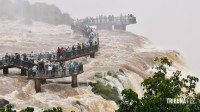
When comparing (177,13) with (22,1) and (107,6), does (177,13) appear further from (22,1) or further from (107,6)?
(22,1)

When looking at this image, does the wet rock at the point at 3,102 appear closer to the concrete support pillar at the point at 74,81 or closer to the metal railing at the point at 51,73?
the metal railing at the point at 51,73

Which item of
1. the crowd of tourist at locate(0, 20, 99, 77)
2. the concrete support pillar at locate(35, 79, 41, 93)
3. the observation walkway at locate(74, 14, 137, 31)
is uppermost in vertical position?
the observation walkway at locate(74, 14, 137, 31)

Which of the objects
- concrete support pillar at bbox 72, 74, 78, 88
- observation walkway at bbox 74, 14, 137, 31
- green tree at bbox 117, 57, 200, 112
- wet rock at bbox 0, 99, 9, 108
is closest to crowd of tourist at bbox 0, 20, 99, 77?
concrete support pillar at bbox 72, 74, 78, 88

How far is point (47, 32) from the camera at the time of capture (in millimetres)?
66688

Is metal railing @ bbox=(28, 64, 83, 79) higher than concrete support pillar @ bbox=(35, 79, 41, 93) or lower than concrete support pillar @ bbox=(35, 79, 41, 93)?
higher

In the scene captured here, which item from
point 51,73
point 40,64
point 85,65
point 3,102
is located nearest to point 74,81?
point 51,73

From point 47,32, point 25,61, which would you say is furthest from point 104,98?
point 47,32

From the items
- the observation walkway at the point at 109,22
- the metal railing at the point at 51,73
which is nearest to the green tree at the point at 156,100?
the metal railing at the point at 51,73

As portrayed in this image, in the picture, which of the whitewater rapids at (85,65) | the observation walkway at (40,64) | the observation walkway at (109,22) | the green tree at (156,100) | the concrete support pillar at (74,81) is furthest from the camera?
the observation walkway at (109,22)

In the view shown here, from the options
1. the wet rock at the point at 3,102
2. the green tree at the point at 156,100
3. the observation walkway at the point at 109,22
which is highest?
the observation walkway at the point at 109,22

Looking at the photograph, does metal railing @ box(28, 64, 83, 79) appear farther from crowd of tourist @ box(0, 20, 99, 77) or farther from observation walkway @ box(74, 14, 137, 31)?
observation walkway @ box(74, 14, 137, 31)

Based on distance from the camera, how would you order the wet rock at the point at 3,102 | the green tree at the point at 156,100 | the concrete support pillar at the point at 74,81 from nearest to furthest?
the green tree at the point at 156,100 → the wet rock at the point at 3,102 → the concrete support pillar at the point at 74,81

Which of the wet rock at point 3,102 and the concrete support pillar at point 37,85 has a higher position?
the concrete support pillar at point 37,85

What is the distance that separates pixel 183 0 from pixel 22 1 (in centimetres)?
4236
